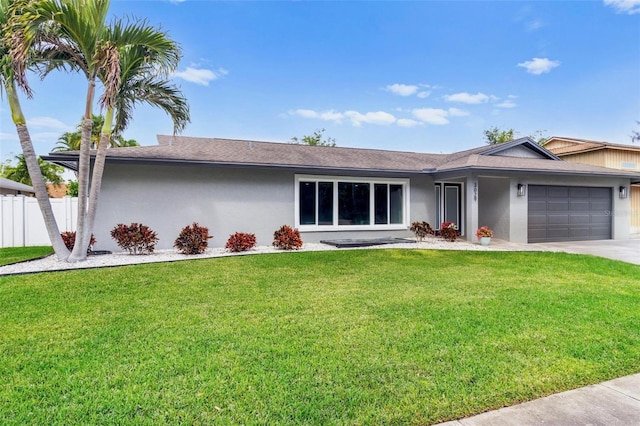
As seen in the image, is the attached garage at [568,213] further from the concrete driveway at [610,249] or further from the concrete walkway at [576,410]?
the concrete walkway at [576,410]

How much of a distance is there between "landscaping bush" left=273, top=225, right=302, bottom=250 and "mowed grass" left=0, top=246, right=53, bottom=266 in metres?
6.85

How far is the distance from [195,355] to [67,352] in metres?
1.43

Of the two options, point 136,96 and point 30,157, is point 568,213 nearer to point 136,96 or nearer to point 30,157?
Result: point 136,96

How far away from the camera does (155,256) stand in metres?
9.88

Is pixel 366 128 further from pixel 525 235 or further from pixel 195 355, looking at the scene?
pixel 195 355

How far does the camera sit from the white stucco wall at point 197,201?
10703 mm

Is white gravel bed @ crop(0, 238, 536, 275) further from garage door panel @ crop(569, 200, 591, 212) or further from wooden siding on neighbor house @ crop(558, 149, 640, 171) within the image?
wooden siding on neighbor house @ crop(558, 149, 640, 171)

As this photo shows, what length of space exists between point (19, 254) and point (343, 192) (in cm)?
1078

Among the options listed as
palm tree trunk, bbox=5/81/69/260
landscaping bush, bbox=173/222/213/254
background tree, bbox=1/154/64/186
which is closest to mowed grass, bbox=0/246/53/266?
palm tree trunk, bbox=5/81/69/260

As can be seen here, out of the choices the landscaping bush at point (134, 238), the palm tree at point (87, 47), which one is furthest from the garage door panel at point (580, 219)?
the landscaping bush at point (134, 238)

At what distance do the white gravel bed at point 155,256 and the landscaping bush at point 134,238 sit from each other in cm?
26

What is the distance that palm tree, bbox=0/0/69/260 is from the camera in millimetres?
7703

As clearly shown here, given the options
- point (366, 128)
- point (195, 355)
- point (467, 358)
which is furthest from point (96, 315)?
point (366, 128)

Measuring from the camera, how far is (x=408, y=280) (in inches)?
280
